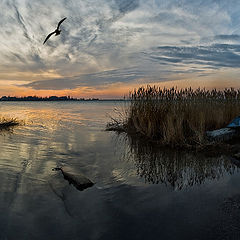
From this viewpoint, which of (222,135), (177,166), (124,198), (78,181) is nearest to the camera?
(124,198)

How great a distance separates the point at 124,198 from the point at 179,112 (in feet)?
17.2

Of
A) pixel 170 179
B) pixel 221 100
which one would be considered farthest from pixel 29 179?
pixel 221 100

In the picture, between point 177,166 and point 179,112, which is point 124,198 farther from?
point 179,112

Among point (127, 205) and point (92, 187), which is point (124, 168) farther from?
point (127, 205)

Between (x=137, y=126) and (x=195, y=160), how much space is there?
165 inches

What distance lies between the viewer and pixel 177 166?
5.00m

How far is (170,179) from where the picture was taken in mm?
4195

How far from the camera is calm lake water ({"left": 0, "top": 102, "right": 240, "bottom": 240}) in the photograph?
256 centimetres

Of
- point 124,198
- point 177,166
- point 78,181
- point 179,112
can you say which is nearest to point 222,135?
point 179,112

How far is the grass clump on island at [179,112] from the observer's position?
718 centimetres

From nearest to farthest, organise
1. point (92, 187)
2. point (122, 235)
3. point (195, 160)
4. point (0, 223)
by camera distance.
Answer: point (122, 235) < point (0, 223) < point (92, 187) < point (195, 160)

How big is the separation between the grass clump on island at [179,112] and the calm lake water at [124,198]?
146cm

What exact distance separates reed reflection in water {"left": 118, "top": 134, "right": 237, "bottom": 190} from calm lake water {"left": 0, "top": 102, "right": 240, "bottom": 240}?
0.02 meters

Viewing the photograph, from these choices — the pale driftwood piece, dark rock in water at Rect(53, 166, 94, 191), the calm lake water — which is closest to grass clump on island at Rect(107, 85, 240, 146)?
the pale driftwood piece
